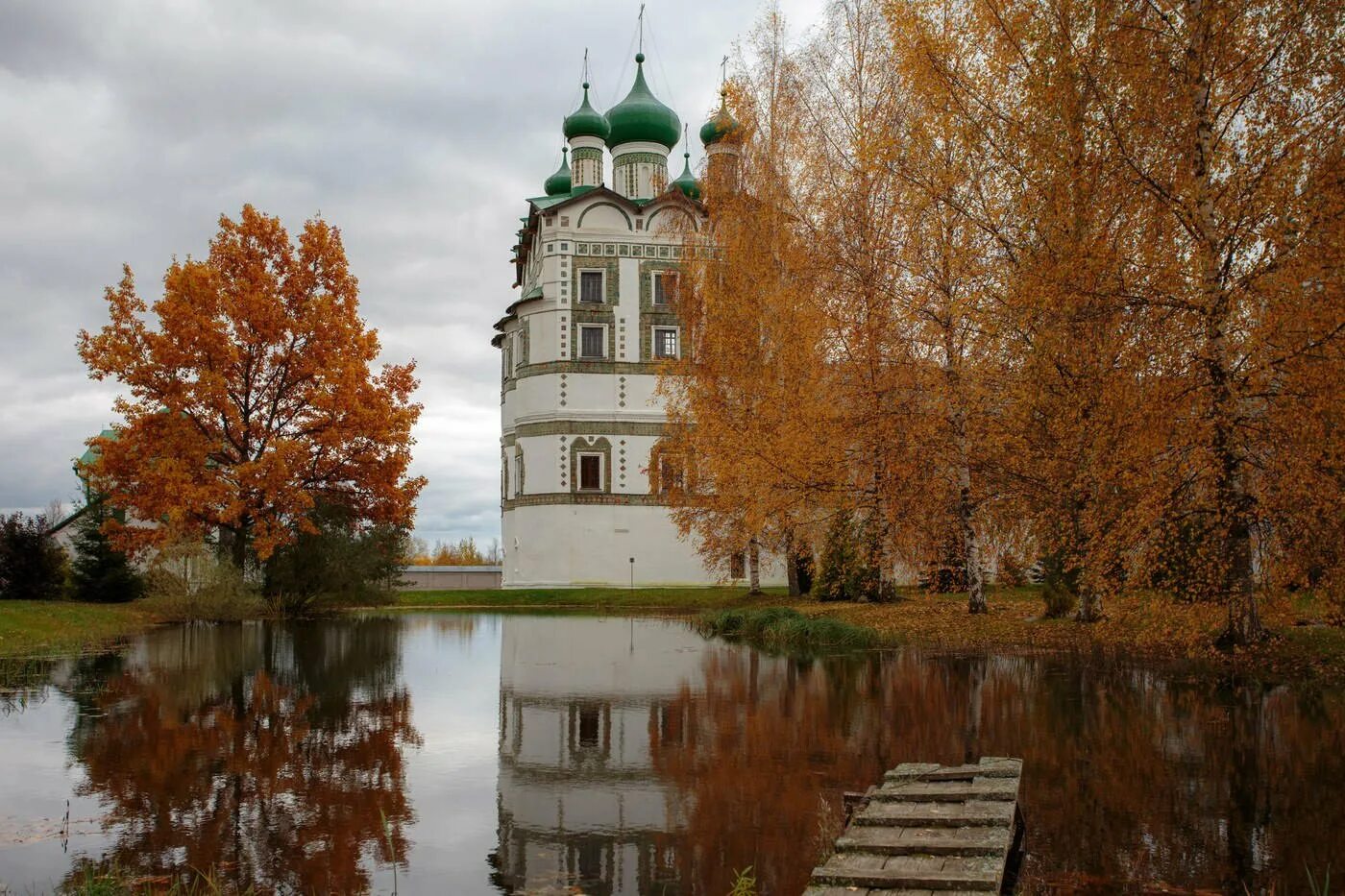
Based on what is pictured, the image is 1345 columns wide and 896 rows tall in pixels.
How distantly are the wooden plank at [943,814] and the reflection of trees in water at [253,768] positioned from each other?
8.42 ft

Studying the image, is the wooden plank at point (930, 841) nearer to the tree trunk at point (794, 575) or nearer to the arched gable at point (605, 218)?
the tree trunk at point (794, 575)

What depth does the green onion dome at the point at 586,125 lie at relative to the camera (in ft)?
141

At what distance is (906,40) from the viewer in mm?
16297

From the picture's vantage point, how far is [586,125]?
43.2 metres

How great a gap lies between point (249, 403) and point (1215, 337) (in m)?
21.7

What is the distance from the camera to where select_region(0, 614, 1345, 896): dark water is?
5.63 meters

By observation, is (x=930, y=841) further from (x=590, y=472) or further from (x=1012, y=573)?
(x=590, y=472)

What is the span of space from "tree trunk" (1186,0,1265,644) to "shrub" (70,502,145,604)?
82.1 ft

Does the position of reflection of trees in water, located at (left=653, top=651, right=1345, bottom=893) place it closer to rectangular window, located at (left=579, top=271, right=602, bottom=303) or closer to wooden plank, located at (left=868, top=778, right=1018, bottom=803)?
wooden plank, located at (left=868, top=778, right=1018, bottom=803)

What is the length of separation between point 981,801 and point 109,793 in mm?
5725

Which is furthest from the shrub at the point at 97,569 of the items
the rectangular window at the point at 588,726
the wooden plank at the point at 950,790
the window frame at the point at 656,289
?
the wooden plank at the point at 950,790

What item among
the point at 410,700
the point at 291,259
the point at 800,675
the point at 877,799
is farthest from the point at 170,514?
the point at 877,799

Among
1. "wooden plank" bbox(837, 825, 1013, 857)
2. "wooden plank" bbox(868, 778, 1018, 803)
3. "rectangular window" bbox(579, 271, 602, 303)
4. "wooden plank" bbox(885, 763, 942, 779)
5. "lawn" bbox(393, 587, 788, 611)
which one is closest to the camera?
"wooden plank" bbox(837, 825, 1013, 857)

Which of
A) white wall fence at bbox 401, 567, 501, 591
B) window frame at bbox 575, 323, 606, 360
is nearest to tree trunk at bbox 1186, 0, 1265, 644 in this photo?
window frame at bbox 575, 323, 606, 360
